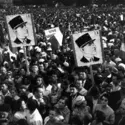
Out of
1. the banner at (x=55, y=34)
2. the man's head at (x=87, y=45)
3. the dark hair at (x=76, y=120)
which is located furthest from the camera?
the banner at (x=55, y=34)

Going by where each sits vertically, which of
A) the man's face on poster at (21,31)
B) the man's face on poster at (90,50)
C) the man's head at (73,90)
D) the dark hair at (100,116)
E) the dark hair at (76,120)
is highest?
the man's face on poster at (21,31)

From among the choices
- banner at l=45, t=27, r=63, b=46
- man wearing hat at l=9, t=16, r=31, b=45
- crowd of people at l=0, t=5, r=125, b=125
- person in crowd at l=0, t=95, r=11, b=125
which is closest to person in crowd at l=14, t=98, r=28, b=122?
crowd of people at l=0, t=5, r=125, b=125

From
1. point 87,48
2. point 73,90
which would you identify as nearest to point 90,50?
point 87,48

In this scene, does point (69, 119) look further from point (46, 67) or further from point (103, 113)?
point (46, 67)

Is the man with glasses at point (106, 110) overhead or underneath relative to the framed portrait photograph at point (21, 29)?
underneath

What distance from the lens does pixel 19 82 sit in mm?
8172

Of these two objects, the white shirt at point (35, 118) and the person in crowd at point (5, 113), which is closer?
the person in crowd at point (5, 113)

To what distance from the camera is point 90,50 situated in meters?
7.72

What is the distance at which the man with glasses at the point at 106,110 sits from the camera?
18.7 feet

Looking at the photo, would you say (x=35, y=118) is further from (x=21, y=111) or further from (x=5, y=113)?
(x=5, y=113)

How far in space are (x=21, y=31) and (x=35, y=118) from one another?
3.79 m

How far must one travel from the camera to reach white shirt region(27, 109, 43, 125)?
19.1ft

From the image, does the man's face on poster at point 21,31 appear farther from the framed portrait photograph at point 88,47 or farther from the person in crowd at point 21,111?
the person in crowd at point 21,111

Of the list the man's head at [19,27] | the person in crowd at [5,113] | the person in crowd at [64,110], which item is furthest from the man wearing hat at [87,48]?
the person in crowd at [5,113]
